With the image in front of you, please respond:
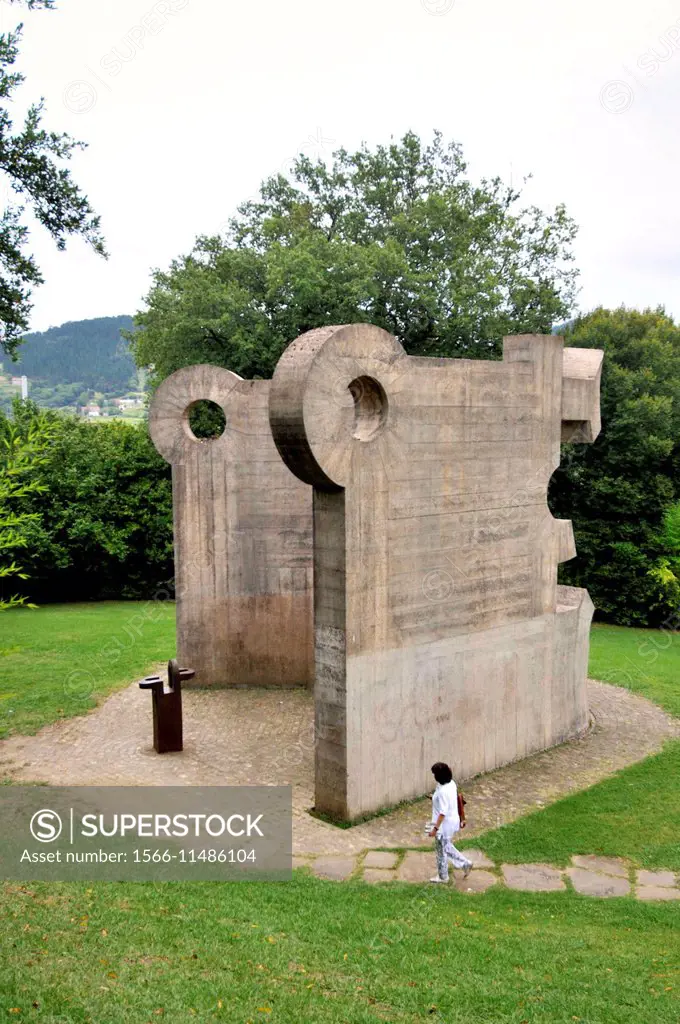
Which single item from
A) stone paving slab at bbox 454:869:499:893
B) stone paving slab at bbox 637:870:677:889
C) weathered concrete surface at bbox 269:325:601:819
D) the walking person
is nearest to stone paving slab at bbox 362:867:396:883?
the walking person

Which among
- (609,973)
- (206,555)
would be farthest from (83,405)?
(609,973)

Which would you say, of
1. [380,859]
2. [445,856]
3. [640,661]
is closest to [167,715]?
[380,859]

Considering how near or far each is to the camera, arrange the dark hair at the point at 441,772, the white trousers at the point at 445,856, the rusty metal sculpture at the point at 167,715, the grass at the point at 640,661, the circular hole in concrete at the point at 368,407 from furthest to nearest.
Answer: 1. the grass at the point at 640,661
2. the rusty metal sculpture at the point at 167,715
3. the circular hole in concrete at the point at 368,407
4. the white trousers at the point at 445,856
5. the dark hair at the point at 441,772

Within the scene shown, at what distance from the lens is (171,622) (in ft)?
72.8

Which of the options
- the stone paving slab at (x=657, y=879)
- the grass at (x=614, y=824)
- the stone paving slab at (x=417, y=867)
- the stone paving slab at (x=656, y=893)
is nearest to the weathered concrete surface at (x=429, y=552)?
the stone paving slab at (x=417, y=867)

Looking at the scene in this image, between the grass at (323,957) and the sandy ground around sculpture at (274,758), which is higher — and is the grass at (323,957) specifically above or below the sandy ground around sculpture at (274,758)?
above

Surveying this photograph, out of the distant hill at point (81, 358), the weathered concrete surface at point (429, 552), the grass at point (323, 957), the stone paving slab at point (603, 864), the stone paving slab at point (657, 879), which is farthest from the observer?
the distant hill at point (81, 358)

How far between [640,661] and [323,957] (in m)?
14.9

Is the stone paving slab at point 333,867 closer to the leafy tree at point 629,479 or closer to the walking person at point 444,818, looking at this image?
the walking person at point 444,818

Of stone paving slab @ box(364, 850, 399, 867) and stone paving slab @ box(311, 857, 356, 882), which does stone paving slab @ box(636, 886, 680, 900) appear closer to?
stone paving slab @ box(364, 850, 399, 867)

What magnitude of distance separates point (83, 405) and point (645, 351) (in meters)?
65.4

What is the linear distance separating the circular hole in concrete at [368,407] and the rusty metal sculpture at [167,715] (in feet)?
15.1

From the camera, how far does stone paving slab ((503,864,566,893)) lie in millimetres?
8672

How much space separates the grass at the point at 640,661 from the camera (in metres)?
16.5
